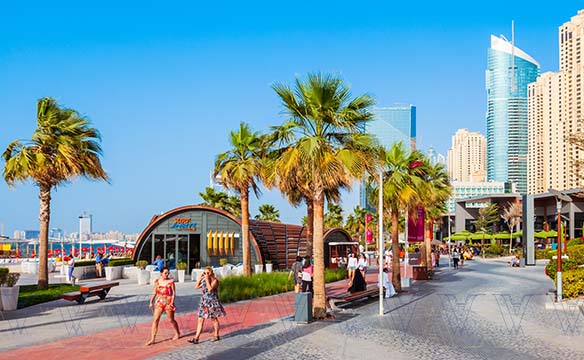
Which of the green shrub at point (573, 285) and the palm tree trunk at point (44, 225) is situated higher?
the palm tree trunk at point (44, 225)

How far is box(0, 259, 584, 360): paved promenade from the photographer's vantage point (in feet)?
41.7

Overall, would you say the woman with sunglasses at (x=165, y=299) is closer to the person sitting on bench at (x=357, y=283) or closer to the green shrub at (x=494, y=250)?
the person sitting on bench at (x=357, y=283)

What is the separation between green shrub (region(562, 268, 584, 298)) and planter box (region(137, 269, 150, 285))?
1846cm

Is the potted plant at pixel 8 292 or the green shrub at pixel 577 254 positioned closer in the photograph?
the potted plant at pixel 8 292

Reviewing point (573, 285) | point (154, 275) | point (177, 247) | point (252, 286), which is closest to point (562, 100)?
point (177, 247)

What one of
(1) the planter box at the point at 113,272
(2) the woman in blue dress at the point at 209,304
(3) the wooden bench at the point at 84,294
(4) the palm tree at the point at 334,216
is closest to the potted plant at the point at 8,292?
(3) the wooden bench at the point at 84,294

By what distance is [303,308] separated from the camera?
56.5 ft

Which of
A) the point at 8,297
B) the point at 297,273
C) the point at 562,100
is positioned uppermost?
the point at 562,100

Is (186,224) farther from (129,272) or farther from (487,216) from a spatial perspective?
(487,216)

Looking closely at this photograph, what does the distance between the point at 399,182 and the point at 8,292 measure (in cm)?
1451

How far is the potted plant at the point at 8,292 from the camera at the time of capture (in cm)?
1948

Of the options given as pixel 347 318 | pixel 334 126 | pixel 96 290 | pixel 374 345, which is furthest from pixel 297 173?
pixel 96 290

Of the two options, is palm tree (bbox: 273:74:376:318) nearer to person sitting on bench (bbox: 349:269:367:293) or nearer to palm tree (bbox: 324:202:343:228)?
person sitting on bench (bbox: 349:269:367:293)

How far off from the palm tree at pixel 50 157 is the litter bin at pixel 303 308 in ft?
33.8
